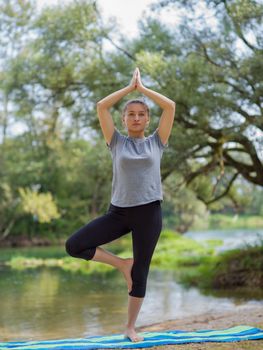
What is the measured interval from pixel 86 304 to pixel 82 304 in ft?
0.26

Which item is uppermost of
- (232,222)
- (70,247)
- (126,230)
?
(232,222)

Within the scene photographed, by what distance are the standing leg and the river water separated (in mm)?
3626

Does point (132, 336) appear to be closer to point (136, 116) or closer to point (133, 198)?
point (133, 198)

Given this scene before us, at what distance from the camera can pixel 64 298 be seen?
12.6 m

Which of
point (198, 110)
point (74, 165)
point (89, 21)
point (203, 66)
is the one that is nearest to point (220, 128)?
point (198, 110)

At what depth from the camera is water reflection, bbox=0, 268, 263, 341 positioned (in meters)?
8.77

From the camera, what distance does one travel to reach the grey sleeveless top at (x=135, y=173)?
4402 mm

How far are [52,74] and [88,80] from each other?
2.91ft

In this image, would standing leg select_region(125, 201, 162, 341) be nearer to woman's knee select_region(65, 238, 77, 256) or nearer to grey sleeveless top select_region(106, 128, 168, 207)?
grey sleeveless top select_region(106, 128, 168, 207)

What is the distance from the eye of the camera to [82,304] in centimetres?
1163

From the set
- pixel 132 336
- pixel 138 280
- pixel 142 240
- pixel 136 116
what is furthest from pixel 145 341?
pixel 136 116

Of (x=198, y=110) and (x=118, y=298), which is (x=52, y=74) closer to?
(x=198, y=110)

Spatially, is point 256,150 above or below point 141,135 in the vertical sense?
above

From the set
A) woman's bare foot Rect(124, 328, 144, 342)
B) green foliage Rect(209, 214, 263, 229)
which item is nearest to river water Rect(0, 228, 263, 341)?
woman's bare foot Rect(124, 328, 144, 342)
